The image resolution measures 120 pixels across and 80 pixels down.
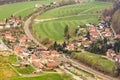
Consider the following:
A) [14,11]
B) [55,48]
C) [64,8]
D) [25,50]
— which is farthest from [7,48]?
[64,8]

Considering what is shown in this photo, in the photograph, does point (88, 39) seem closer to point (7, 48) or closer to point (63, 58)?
point (63, 58)

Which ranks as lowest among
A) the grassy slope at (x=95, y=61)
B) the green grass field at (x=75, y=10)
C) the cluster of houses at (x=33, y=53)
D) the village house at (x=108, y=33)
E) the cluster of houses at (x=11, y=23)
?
the grassy slope at (x=95, y=61)

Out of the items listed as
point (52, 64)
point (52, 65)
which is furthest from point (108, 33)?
point (52, 65)

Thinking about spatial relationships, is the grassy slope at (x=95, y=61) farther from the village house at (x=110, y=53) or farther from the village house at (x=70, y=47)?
the village house at (x=70, y=47)

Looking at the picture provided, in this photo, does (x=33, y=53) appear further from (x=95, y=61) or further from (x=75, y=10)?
(x=75, y=10)

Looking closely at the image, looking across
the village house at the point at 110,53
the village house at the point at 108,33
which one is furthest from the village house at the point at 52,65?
the village house at the point at 108,33

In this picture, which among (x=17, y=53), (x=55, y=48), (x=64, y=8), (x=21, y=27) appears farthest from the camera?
(x=64, y=8)

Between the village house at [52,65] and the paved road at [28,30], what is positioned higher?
the paved road at [28,30]
